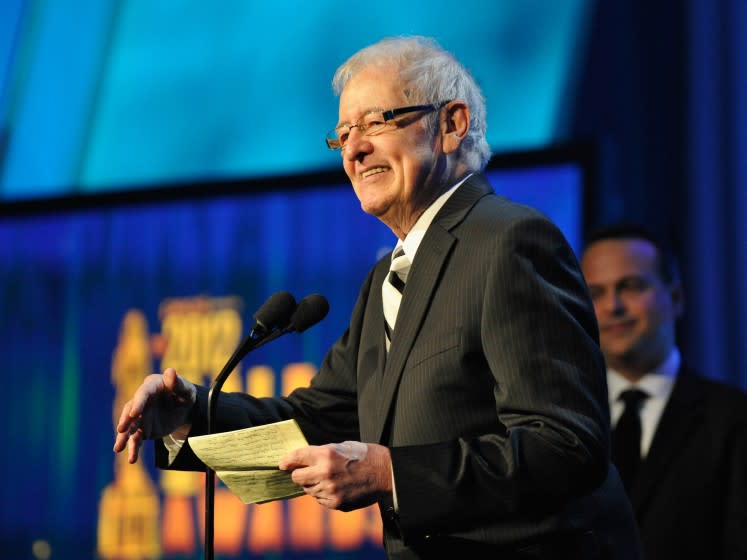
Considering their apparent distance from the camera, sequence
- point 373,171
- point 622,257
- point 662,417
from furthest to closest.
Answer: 1. point 622,257
2. point 662,417
3. point 373,171

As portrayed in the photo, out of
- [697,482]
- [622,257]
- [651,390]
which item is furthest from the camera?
[622,257]

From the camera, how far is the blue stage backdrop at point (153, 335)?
3.64m

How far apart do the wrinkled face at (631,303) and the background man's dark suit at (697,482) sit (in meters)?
0.20

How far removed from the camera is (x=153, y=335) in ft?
12.6

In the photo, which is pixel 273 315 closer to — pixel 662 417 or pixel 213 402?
pixel 213 402

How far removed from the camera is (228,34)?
14.7 feet

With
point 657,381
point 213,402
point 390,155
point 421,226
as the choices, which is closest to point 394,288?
point 421,226

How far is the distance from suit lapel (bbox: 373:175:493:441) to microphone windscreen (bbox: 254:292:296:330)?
0.18 m

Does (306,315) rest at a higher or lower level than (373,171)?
lower

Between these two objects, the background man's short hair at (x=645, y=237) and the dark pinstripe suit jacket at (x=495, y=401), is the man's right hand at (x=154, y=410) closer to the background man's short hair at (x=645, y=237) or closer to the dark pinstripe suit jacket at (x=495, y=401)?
the dark pinstripe suit jacket at (x=495, y=401)

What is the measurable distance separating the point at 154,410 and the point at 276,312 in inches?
9.9

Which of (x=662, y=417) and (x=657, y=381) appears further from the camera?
(x=657, y=381)

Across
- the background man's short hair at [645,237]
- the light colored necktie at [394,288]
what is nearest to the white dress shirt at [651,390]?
the background man's short hair at [645,237]

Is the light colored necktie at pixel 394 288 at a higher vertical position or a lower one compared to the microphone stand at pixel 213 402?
higher
